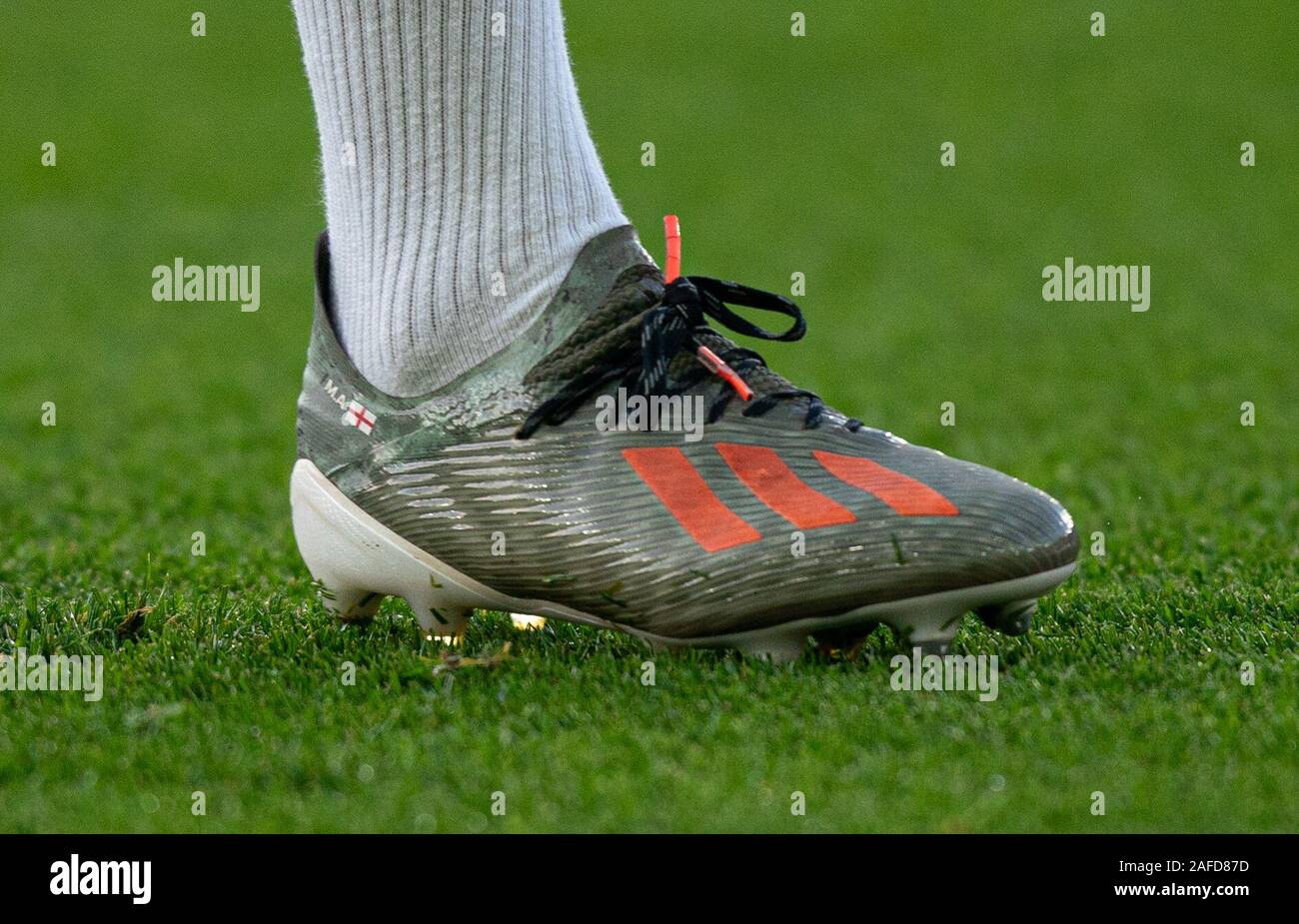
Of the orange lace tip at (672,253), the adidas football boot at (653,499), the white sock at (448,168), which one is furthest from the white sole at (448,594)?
the orange lace tip at (672,253)

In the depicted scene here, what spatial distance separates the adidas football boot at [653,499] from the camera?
156 cm

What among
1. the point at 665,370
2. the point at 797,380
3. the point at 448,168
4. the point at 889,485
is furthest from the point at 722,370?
the point at 797,380

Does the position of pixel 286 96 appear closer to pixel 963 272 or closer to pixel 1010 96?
pixel 1010 96

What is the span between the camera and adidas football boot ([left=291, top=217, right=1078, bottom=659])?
1.56m

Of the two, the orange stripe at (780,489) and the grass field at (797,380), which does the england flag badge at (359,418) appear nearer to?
the grass field at (797,380)

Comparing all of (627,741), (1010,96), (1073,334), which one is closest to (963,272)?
(1073,334)

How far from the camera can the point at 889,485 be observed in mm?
1604

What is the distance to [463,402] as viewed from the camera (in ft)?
5.49

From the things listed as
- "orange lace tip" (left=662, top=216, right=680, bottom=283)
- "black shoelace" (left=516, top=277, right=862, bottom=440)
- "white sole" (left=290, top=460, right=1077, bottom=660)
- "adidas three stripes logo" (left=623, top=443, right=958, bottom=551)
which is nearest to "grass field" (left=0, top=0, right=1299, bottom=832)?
"white sole" (left=290, top=460, right=1077, bottom=660)

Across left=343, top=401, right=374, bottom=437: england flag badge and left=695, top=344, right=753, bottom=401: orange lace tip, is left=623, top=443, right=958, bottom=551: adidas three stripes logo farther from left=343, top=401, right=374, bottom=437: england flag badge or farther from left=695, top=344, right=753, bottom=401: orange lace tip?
left=343, top=401, right=374, bottom=437: england flag badge

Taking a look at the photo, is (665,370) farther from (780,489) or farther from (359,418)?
(359,418)

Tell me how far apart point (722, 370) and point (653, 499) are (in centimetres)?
16

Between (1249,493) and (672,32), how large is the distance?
942 cm

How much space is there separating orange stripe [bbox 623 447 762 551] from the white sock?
0.67 feet
